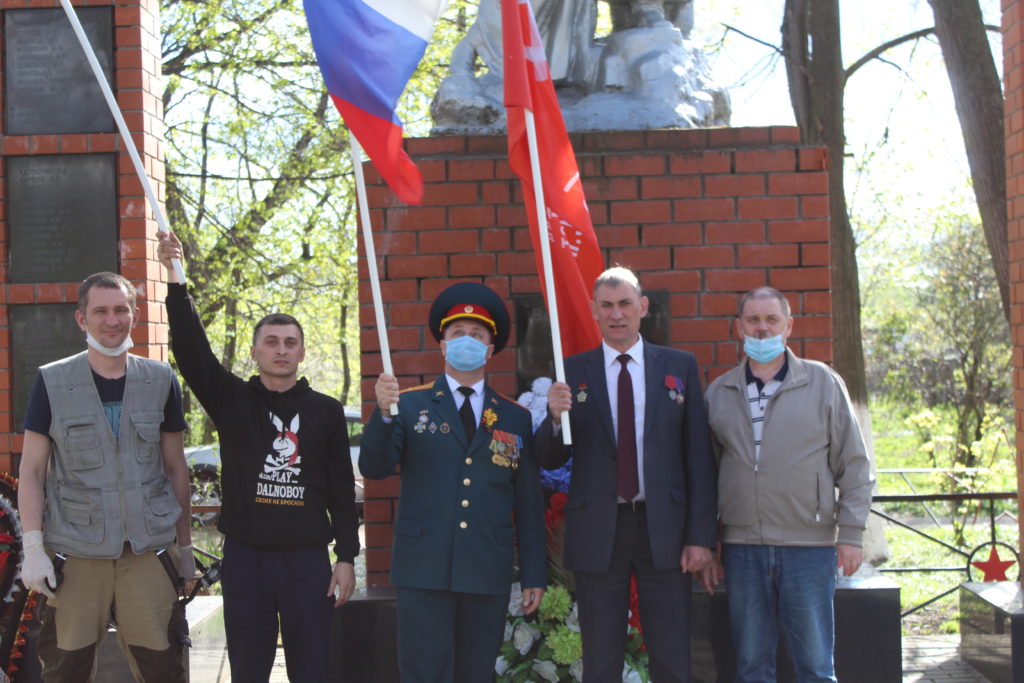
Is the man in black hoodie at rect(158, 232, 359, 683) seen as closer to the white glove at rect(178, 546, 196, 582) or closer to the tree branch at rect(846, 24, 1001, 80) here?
the white glove at rect(178, 546, 196, 582)

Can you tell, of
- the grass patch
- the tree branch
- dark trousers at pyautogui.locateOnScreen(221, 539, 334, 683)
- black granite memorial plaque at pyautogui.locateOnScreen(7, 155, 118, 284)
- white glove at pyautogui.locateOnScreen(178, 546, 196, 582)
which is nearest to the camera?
dark trousers at pyautogui.locateOnScreen(221, 539, 334, 683)

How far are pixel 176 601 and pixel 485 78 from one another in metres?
2.58

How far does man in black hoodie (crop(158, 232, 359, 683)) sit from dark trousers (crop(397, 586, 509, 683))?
0.28 meters

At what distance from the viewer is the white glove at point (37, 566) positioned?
3.46 meters

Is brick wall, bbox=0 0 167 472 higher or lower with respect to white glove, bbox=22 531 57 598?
higher

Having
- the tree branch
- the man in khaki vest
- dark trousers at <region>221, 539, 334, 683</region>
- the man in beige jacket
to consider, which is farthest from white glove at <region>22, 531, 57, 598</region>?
the tree branch

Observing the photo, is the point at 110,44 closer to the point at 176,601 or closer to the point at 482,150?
the point at 482,150

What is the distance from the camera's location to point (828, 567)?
142 inches

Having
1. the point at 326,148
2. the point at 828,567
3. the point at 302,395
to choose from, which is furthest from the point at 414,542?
the point at 326,148

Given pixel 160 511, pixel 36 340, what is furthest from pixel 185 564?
pixel 36 340

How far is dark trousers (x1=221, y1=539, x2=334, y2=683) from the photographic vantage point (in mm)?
3490

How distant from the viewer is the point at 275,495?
3.55 metres

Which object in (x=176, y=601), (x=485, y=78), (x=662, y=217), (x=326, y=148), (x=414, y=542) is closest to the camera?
(x=414, y=542)

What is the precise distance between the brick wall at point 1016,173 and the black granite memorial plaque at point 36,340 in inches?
160
